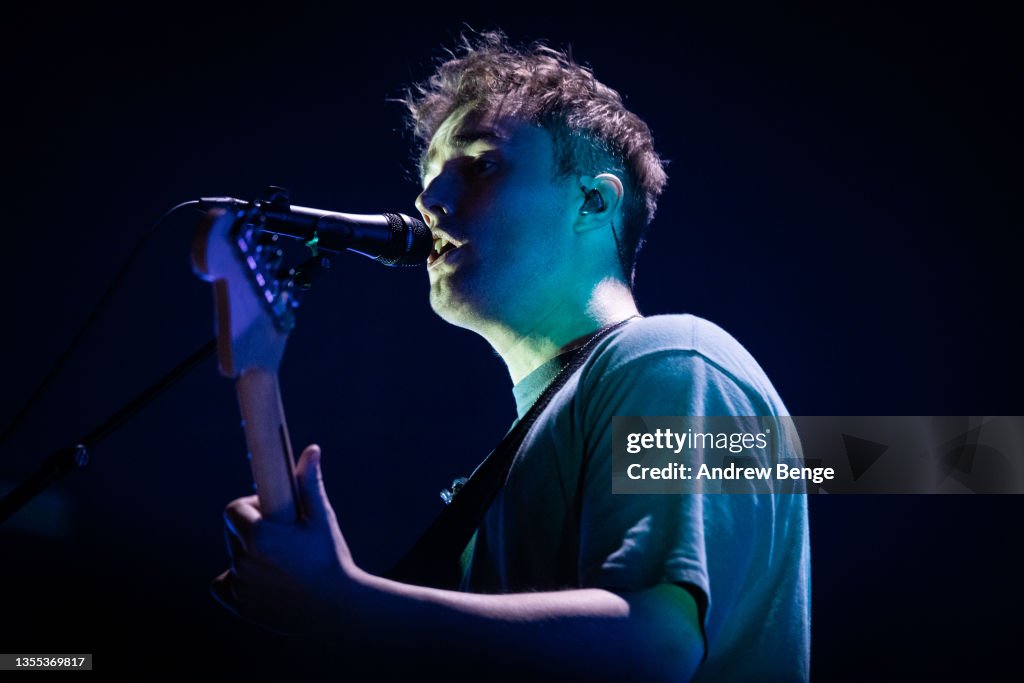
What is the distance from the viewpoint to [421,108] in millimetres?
2619

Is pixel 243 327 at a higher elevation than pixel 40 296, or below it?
below

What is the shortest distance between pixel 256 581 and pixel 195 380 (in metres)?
2.42

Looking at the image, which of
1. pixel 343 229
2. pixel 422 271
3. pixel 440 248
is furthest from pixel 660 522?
pixel 422 271

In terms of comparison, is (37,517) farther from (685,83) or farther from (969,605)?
(969,605)

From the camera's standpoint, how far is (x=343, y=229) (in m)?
1.65

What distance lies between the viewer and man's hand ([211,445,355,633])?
947 millimetres

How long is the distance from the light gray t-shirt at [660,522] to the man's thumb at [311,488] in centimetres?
39

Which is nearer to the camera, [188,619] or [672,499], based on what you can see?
[672,499]

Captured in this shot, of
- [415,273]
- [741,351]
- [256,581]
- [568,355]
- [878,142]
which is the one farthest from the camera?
[415,273]

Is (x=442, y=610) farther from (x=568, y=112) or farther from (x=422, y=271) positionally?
(x=422, y=271)

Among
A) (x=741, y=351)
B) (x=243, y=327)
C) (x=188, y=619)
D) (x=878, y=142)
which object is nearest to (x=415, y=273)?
(x=188, y=619)

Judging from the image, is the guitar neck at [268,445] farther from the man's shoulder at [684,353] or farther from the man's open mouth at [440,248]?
the man's open mouth at [440,248]

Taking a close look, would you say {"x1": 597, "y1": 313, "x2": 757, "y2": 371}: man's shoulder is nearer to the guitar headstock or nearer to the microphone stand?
the guitar headstock

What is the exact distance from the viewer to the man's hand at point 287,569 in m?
0.95
